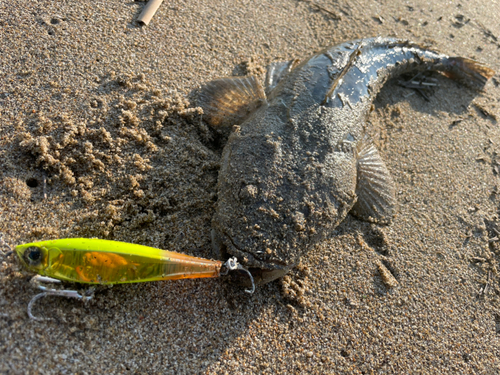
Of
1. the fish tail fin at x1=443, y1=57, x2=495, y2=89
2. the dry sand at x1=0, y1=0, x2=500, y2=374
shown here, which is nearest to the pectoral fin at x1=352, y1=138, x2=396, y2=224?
the dry sand at x1=0, y1=0, x2=500, y2=374

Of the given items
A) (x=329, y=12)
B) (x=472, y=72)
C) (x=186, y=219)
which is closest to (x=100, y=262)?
(x=186, y=219)

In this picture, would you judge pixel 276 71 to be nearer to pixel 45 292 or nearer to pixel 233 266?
pixel 233 266

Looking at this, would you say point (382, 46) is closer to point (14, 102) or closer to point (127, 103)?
point (127, 103)

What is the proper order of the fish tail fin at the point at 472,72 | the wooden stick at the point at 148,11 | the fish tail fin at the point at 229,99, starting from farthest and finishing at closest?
1. the fish tail fin at the point at 472,72
2. the wooden stick at the point at 148,11
3. the fish tail fin at the point at 229,99

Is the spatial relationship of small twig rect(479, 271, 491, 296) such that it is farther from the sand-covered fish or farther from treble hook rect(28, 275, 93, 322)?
treble hook rect(28, 275, 93, 322)

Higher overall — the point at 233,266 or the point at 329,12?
the point at 329,12

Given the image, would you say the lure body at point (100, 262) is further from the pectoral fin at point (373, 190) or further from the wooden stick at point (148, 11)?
the wooden stick at point (148, 11)

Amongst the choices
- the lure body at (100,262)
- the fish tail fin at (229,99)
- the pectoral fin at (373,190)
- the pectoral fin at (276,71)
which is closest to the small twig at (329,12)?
the pectoral fin at (276,71)

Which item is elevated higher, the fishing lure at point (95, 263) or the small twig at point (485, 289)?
the small twig at point (485, 289)
